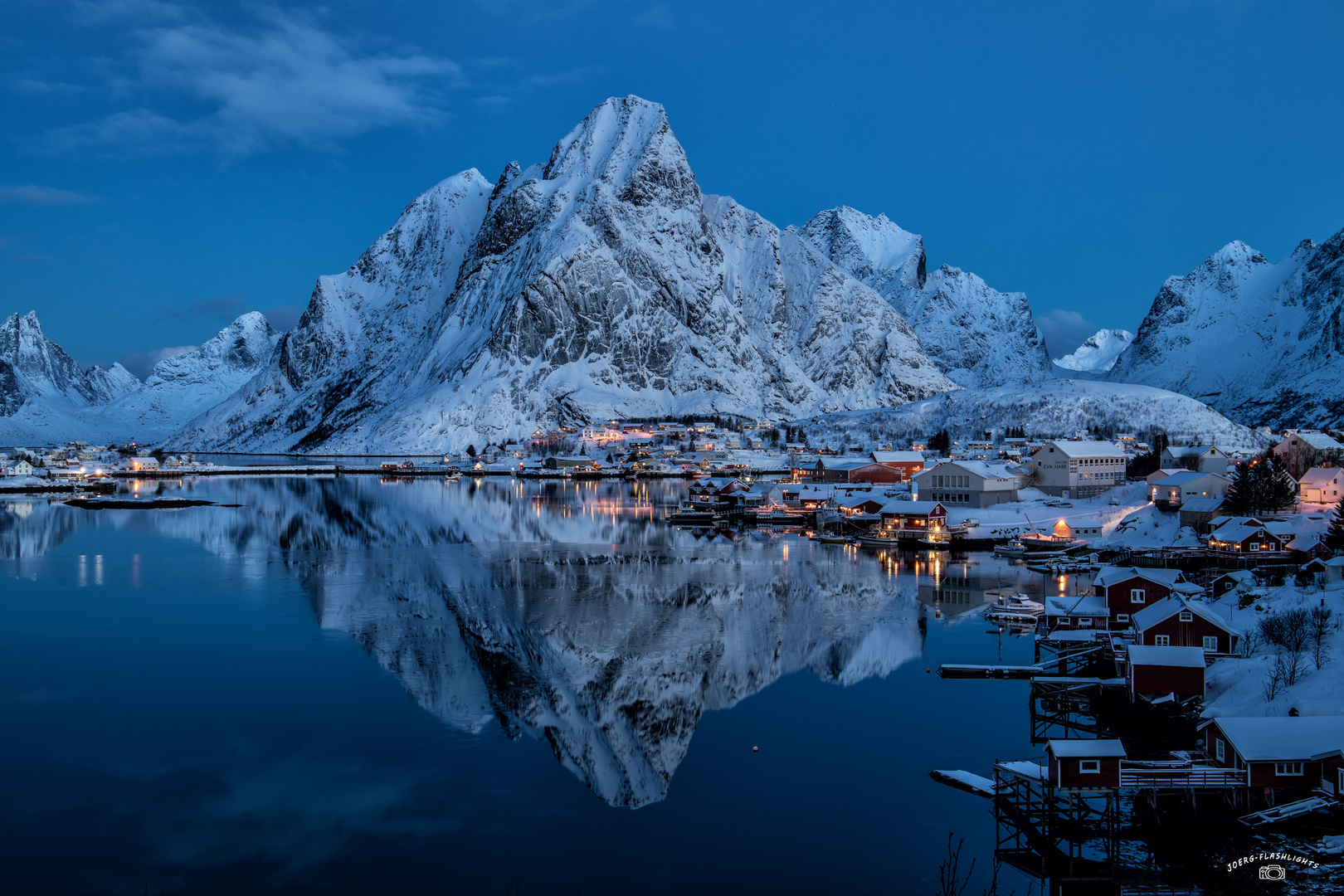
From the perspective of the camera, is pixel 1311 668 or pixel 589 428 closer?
pixel 1311 668

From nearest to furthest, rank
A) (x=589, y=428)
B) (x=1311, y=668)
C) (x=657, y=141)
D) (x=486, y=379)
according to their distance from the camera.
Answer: (x=1311, y=668)
(x=589, y=428)
(x=486, y=379)
(x=657, y=141)

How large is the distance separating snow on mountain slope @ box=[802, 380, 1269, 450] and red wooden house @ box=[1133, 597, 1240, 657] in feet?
280

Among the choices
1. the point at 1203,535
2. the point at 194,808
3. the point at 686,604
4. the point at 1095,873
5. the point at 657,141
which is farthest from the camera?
the point at 657,141

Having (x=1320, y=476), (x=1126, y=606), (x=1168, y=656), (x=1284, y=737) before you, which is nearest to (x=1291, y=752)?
(x=1284, y=737)

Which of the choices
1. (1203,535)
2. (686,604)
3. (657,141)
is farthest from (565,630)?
(657,141)

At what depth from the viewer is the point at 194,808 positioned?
16.4 meters

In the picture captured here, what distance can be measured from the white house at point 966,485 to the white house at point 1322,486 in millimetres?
15097

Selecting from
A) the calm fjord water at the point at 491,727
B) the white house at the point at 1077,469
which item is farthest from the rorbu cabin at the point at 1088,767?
the white house at the point at 1077,469

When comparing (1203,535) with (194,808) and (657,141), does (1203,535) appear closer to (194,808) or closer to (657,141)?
(194,808)

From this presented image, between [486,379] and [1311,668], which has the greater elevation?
[486,379]

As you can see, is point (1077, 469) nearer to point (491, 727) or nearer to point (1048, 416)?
point (491, 727)

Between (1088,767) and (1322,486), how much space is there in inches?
1695

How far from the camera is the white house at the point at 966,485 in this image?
59.1 metres

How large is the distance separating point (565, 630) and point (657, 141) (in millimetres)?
182411
